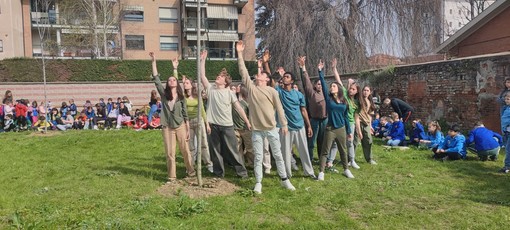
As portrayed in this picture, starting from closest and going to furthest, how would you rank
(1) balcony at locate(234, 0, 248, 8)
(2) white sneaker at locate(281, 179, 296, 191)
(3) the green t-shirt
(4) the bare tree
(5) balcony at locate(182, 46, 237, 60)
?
(2) white sneaker at locate(281, 179, 296, 191)
(3) the green t-shirt
(4) the bare tree
(5) balcony at locate(182, 46, 237, 60)
(1) balcony at locate(234, 0, 248, 8)

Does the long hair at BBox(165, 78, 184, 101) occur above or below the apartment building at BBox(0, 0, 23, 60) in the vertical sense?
below

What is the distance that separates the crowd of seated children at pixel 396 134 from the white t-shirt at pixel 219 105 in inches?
240

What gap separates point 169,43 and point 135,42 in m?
3.23

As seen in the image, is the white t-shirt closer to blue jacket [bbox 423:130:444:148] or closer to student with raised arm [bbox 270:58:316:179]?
student with raised arm [bbox 270:58:316:179]

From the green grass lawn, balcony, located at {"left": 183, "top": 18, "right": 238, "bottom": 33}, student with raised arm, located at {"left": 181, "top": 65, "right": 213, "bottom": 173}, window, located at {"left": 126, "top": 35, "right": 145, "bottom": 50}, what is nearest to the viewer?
the green grass lawn

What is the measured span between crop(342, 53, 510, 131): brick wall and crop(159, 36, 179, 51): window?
89.8 ft

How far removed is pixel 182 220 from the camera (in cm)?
499

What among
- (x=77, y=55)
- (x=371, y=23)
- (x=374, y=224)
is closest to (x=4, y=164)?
(x=374, y=224)

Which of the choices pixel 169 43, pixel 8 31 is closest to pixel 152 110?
pixel 169 43

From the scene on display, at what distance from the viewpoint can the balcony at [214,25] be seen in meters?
37.8

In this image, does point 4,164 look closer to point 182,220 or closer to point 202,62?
point 202,62

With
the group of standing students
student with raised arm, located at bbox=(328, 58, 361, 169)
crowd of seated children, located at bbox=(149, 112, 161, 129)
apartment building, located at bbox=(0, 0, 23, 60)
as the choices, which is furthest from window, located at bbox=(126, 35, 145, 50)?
student with raised arm, located at bbox=(328, 58, 361, 169)

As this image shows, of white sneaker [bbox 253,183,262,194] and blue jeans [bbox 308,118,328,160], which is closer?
white sneaker [bbox 253,183,262,194]

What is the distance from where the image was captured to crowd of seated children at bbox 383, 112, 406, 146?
11.3m
